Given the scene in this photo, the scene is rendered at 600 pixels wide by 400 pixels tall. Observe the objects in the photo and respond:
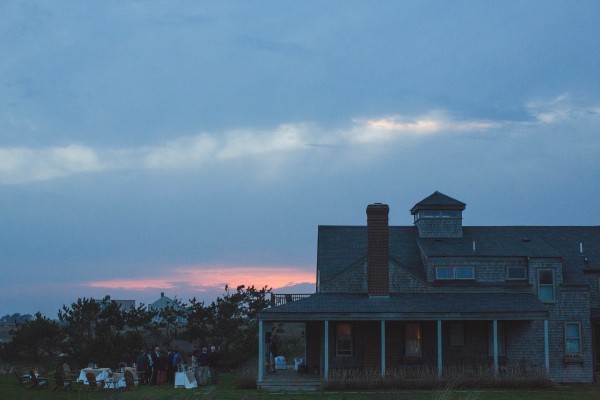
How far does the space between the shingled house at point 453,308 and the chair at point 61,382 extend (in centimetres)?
722

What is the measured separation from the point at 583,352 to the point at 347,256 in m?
10.4

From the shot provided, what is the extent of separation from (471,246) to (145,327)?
2026cm

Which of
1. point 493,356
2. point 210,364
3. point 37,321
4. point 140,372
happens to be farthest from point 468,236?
point 37,321

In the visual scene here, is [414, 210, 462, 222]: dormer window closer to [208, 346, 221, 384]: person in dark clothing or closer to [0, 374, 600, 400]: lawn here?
[0, 374, 600, 400]: lawn

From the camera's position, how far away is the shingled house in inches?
1193

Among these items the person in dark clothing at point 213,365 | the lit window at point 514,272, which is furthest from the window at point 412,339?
the person in dark clothing at point 213,365

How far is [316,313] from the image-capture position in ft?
98.2

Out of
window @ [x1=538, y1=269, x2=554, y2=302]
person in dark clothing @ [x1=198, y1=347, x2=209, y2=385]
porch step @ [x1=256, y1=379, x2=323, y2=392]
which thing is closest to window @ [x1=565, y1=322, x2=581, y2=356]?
window @ [x1=538, y1=269, x2=554, y2=302]

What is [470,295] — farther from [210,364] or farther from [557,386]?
[210,364]

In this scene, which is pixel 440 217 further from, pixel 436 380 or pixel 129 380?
pixel 129 380

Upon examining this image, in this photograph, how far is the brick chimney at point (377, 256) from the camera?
32.2 meters

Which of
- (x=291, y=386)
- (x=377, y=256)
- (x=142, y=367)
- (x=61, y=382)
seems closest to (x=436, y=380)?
(x=291, y=386)

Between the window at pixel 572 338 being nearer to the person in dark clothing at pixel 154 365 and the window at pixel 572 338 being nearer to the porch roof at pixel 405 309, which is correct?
the porch roof at pixel 405 309

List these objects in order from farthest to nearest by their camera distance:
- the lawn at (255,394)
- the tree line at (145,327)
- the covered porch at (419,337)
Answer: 1. the tree line at (145,327)
2. the covered porch at (419,337)
3. the lawn at (255,394)
